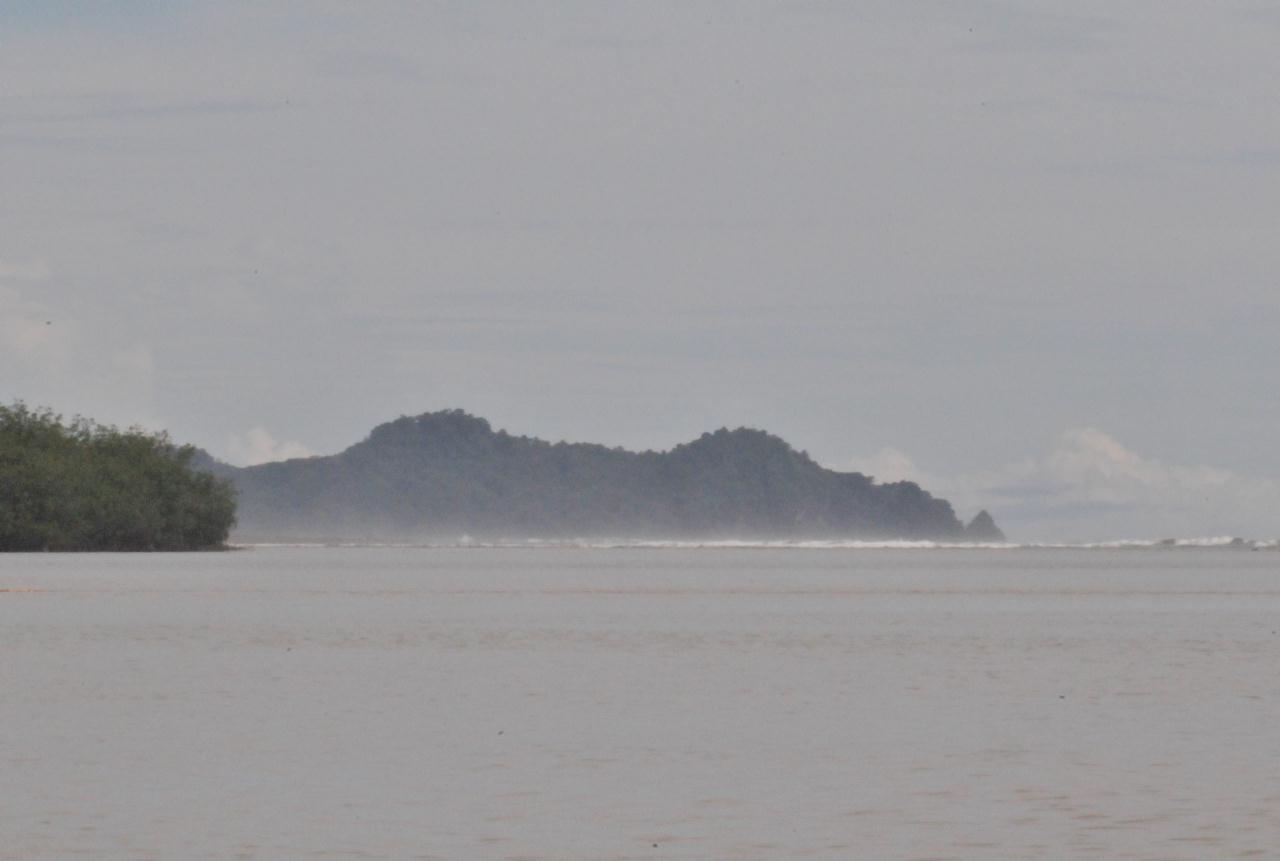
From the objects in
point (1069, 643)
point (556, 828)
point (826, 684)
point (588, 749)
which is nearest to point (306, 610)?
point (1069, 643)

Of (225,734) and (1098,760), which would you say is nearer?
(1098,760)

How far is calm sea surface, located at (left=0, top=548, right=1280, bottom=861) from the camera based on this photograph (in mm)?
23297

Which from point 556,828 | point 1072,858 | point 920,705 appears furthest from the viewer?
point 920,705

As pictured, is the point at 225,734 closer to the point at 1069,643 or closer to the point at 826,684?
the point at 826,684

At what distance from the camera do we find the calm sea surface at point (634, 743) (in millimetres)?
23297

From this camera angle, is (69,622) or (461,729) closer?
(461,729)

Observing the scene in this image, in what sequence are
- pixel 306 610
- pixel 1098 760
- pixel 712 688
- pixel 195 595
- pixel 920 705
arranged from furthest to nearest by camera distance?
1. pixel 195 595
2. pixel 306 610
3. pixel 712 688
4. pixel 920 705
5. pixel 1098 760

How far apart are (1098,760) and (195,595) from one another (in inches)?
3256

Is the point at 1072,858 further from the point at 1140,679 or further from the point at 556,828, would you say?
the point at 1140,679

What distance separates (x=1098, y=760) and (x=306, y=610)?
62.9 m

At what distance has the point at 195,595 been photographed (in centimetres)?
10781

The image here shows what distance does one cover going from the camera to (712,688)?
43.4m

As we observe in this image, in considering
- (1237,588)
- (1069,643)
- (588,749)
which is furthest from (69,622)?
(1237,588)

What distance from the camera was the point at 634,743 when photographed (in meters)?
32.5
